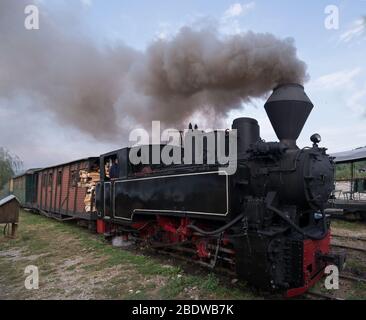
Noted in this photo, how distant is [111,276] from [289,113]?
4.00m

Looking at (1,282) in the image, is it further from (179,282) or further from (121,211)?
(179,282)

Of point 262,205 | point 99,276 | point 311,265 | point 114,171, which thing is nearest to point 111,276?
point 99,276

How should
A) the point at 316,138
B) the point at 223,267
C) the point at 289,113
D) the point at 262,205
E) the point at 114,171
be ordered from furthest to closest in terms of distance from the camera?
the point at 114,171 < the point at 223,267 < the point at 289,113 < the point at 316,138 < the point at 262,205

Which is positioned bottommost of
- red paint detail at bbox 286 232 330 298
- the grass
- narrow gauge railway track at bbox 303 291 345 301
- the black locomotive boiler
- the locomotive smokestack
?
the grass

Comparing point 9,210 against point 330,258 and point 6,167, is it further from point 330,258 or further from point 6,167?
point 6,167

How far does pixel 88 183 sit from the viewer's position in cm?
1084

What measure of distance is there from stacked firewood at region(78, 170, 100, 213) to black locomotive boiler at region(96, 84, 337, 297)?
15.7 ft

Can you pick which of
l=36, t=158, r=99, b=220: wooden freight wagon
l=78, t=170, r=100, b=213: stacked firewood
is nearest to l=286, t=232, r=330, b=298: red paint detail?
l=36, t=158, r=99, b=220: wooden freight wagon

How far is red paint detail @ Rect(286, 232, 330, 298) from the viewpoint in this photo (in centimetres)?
410

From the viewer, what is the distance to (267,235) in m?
3.97

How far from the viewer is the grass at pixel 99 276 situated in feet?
15.2

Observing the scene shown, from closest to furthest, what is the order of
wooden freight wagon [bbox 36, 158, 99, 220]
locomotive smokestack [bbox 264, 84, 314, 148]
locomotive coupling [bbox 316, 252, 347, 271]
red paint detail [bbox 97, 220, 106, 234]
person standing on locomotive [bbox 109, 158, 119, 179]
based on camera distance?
locomotive coupling [bbox 316, 252, 347, 271], locomotive smokestack [bbox 264, 84, 314, 148], person standing on locomotive [bbox 109, 158, 119, 179], red paint detail [bbox 97, 220, 106, 234], wooden freight wagon [bbox 36, 158, 99, 220]

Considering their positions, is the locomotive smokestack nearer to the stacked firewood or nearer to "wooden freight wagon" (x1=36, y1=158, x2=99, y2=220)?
"wooden freight wagon" (x1=36, y1=158, x2=99, y2=220)
